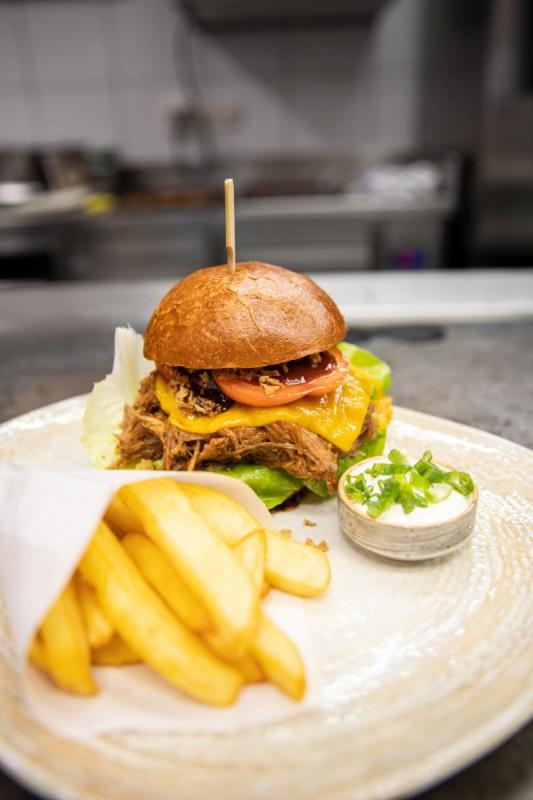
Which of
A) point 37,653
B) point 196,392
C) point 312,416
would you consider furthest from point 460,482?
point 37,653

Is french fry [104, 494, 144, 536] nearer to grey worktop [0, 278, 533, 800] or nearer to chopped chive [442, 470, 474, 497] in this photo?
chopped chive [442, 470, 474, 497]

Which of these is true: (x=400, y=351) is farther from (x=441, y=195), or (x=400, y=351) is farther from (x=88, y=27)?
(x=88, y=27)

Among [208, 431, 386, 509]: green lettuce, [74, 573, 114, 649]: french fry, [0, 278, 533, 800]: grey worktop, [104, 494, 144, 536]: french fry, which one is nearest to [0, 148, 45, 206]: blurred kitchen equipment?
[0, 278, 533, 800]: grey worktop

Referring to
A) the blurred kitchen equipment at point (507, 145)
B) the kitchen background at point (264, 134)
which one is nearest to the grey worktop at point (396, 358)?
the kitchen background at point (264, 134)

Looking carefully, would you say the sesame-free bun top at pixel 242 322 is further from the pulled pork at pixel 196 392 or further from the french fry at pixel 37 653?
the french fry at pixel 37 653

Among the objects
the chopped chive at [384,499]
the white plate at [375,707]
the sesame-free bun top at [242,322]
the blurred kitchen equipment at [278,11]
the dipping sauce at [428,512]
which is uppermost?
the blurred kitchen equipment at [278,11]

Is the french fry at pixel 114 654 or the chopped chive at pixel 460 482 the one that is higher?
the chopped chive at pixel 460 482
